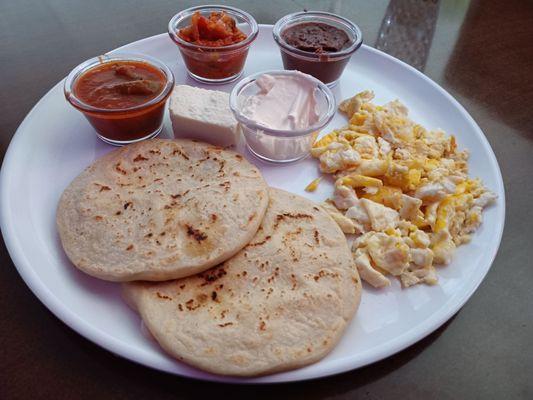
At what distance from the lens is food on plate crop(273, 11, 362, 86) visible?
2764mm

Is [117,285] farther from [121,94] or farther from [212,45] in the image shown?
[212,45]

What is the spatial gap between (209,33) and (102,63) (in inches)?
26.8

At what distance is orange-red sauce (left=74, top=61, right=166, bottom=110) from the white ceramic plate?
0.21 metres

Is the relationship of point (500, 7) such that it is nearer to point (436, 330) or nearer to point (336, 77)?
point (336, 77)

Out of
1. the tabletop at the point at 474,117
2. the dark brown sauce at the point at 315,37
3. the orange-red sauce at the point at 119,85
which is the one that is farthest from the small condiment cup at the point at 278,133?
the tabletop at the point at 474,117

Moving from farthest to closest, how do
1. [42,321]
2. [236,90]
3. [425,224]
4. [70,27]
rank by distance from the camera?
[70,27]
[236,90]
[425,224]
[42,321]

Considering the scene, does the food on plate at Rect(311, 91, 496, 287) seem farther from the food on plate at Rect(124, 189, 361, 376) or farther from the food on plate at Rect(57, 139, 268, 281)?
the food on plate at Rect(57, 139, 268, 281)

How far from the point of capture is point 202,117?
2352 millimetres

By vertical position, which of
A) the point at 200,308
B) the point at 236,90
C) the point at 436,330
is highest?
the point at 236,90

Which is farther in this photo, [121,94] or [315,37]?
[315,37]

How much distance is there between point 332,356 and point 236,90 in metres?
1.53

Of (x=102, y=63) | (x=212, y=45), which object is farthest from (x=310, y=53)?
(x=102, y=63)

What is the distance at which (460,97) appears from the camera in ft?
10.0

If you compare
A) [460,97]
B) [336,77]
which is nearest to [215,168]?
[336,77]
